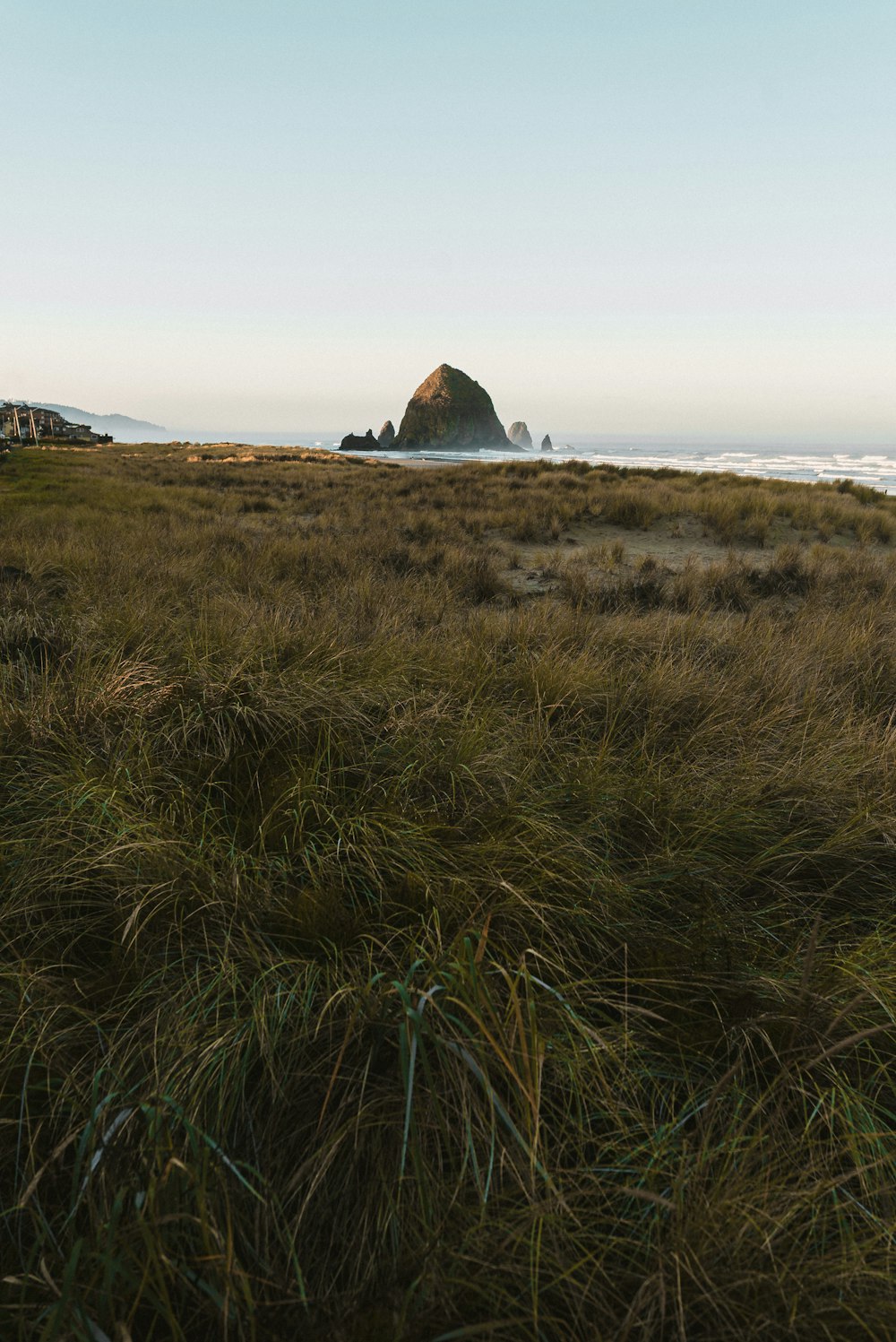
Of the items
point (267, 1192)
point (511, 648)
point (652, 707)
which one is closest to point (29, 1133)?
point (267, 1192)

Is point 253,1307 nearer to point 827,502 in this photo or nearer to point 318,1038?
point 318,1038

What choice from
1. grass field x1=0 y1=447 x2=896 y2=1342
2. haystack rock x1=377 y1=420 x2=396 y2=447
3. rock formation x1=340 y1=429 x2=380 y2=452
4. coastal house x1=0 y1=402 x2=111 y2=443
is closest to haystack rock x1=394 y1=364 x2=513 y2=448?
haystack rock x1=377 y1=420 x2=396 y2=447

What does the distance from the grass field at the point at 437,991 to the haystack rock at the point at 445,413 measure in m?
101

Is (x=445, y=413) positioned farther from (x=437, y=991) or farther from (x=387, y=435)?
(x=437, y=991)

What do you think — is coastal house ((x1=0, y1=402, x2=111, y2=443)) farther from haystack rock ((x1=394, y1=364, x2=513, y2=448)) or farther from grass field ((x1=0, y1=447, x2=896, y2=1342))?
haystack rock ((x1=394, y1=364, x2=513, y2=448))

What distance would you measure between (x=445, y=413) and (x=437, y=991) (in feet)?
344

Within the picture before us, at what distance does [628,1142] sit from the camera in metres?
1.07

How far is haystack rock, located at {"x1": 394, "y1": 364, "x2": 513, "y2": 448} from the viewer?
3839 inches

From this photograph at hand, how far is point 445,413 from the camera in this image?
9756 cm

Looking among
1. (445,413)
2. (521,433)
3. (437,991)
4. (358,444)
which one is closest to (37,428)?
(358,444)

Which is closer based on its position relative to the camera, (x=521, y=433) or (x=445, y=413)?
(x=445, y=413)

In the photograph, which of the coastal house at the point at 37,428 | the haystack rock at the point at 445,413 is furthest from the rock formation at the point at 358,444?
the coastal house at the point at 37,428

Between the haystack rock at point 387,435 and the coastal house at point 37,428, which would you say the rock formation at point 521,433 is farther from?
the coastal house at point 37,428

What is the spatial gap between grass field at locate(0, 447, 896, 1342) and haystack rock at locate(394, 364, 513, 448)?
331ft
